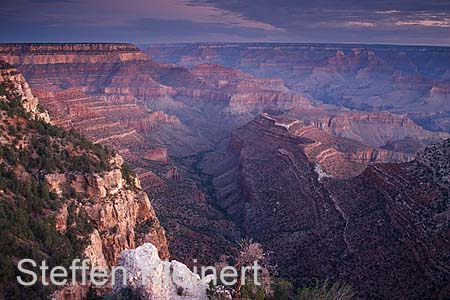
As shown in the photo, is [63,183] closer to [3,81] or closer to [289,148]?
[3,81]

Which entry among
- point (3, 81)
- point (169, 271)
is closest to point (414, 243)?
point (169, 271)

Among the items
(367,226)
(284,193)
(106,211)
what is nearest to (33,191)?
(106,211)

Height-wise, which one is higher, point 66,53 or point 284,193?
point 66,53

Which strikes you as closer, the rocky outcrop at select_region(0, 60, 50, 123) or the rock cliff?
the rock cliff

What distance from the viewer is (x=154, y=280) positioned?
25016 millimetres

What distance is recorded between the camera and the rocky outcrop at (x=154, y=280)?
2492 centimetres

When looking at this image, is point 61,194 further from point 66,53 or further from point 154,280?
point 66,53

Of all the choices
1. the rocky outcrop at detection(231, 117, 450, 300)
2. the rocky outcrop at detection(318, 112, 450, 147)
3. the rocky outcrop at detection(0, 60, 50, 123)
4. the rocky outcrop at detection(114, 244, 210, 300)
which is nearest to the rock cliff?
the rocky outcrop at detection(0, 60, 50, 123)

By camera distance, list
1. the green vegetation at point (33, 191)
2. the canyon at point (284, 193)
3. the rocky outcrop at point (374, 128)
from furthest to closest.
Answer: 1. the rocky outcrop at point (374, 128)
2. the canyon at point (284, 193)
3. the green vegetation at point (33, 191)

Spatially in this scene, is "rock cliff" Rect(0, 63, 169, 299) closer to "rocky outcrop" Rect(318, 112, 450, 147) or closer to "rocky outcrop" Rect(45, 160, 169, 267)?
"rocky outcrop" Rect(45, 160, 169, 267)

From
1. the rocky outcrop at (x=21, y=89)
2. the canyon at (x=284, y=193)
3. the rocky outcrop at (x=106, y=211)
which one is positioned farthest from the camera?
the rocky outcrop at (x=21, y=89)

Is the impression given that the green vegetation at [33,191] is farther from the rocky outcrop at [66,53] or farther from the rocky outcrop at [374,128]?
the rocky outcrop at [374,128]

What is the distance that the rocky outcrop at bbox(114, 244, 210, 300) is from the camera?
2492 centimetres

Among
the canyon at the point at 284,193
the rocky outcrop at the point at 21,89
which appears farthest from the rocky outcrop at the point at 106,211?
the rocky outcrop at the point at 21,89
